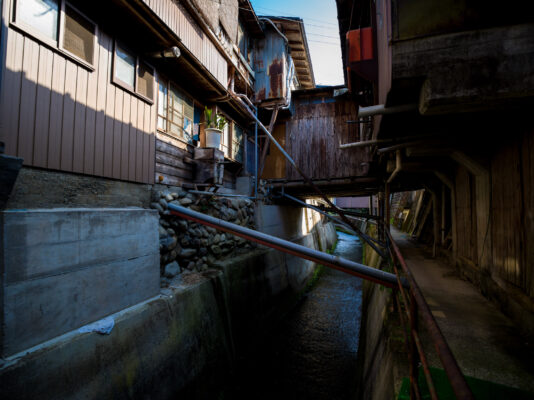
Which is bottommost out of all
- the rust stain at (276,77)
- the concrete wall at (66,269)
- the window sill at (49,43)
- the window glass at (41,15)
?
the concrete wall at (66,269)

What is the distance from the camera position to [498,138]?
14.0ft

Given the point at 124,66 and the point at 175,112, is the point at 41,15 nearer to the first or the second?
the point at 124,66

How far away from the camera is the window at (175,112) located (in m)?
6.43

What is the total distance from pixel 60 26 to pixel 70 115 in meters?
1.41

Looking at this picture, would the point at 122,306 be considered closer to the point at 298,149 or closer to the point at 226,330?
the point at 226,330

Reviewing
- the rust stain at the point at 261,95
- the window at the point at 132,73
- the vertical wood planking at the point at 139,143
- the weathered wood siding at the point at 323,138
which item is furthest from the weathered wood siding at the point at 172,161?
the weathered wood siding at the point at 323,138

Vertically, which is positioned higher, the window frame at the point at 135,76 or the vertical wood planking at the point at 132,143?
the window frame at the point at 135,76

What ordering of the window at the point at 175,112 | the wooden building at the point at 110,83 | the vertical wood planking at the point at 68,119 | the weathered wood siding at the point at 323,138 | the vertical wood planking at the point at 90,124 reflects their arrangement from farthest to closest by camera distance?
the weathered wood siding at the point at 323,138, the window at the point at 175,112, the vertical wood planking at the point at 90,124, the vertical wood planking at the point at 68,119, the wooden building at the point at 110,83

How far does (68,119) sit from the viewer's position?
4.04 meters

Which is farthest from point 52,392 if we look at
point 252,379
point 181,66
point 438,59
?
point 181,66

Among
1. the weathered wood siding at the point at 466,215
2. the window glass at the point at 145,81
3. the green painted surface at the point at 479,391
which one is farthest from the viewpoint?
the window glass at the point at 145,81

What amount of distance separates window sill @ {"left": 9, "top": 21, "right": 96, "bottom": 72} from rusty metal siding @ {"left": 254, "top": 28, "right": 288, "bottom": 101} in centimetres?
791

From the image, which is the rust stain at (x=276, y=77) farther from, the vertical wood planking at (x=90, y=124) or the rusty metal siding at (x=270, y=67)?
the vertical wood planking at (x=90, y=124)

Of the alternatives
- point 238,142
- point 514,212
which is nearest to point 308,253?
point 514,212
